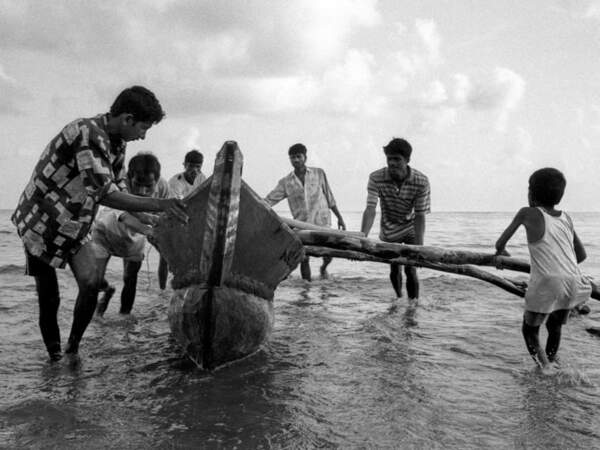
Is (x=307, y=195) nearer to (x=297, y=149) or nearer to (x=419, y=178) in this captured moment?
(x=297, y=149)

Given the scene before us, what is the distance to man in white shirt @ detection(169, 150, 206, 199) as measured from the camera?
24.7 feet

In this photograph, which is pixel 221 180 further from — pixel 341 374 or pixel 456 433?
pixel 456 433

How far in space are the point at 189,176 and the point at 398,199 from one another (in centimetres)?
297

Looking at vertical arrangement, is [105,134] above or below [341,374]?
above

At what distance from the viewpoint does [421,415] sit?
10.1 feet

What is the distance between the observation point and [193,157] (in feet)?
25.0

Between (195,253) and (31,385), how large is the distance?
1285 mm

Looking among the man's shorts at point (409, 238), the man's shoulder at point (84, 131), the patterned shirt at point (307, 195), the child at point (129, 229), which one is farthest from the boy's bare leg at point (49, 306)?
the patterned shirt at point (307, 195)

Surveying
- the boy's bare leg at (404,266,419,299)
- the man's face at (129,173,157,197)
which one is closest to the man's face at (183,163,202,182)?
the man's face at (129,173,157,197)

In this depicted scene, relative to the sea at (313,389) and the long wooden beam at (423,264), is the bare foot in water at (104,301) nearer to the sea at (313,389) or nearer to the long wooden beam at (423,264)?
the sea at (313,389)

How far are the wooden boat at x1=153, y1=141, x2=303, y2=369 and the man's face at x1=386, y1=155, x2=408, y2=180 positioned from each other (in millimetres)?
2233

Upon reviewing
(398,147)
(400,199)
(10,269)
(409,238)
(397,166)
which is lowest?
(10,269)

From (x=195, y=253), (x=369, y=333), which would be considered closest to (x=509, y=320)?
(x=369, y=333)

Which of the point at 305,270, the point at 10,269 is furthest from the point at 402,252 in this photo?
the point at 10,269
